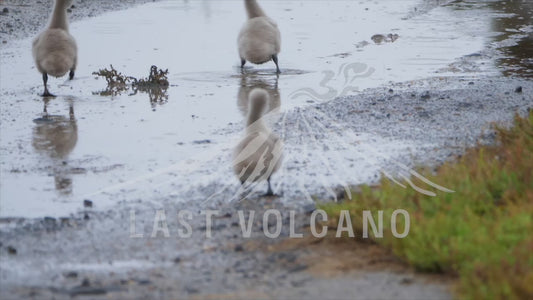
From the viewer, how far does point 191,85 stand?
39.2 ft

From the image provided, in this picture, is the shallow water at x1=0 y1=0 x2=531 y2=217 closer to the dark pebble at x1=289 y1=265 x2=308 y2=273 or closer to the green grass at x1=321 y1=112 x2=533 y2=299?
the green grass at x1=321 y1=112 x2=533 y2=299

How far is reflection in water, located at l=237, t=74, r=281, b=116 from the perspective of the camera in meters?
10.6

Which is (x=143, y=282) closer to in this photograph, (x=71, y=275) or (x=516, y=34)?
(x=71, y=275)

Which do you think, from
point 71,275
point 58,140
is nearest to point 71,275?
point 71,275

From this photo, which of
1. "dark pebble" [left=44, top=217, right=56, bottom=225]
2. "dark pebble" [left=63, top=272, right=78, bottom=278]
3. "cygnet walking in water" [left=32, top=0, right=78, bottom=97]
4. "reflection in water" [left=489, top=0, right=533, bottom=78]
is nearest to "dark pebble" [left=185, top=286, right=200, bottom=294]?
"dark pebble" [left=63, top=272, right=78, bottom=278]

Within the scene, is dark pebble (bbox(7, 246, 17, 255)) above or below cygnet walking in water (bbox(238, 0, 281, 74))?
below

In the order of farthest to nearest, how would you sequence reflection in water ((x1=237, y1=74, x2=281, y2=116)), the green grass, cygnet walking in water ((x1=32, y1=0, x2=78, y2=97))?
cygnet walking in water ((x1=32, y1=0, x2=78, y2=97)) → reflection in water ((x1=237, y1=74, x2=281, y2=116)) → the green grass

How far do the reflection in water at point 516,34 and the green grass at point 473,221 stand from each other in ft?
18.6

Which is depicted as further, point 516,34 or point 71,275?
point 516,34

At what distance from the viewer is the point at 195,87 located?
11820mm

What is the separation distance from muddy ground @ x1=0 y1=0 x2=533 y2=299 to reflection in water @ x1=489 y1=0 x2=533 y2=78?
2.81 meters

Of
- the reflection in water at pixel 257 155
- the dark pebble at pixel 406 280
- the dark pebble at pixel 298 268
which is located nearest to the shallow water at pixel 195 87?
the reflection in water at pixel 257 155

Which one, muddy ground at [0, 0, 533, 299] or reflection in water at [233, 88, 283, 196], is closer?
muddy ground at [0, 0, 533, 299]

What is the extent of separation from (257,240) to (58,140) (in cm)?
351
